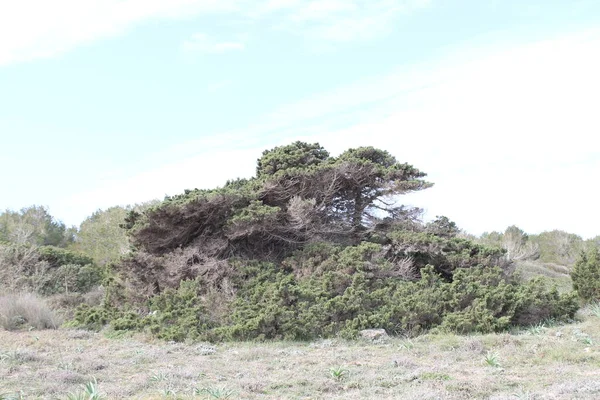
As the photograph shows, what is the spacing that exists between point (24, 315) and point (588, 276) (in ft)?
45.1

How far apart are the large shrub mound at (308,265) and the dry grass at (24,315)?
2.63 feet

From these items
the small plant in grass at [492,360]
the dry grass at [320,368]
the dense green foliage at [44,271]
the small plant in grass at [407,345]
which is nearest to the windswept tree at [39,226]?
the dense green foliage at [44,271]

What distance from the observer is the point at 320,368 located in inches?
313

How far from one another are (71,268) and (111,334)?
25.8 feet

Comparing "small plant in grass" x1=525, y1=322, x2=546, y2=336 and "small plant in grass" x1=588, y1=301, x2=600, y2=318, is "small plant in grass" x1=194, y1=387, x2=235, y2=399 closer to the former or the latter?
"small plant in grass" x1=525, y1=322, x2=546, y2=336

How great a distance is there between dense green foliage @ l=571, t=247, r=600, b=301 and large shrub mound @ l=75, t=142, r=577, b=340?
7.56ft

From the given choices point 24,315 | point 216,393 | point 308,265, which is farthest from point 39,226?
point 216,393

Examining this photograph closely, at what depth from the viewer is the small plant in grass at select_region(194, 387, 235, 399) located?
18.8 ft

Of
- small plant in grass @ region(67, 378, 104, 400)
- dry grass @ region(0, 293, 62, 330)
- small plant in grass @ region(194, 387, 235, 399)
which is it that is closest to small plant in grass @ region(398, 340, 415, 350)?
small plant in grass @ region(194, 387, 235, 399)

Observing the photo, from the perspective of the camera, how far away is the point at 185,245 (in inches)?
528

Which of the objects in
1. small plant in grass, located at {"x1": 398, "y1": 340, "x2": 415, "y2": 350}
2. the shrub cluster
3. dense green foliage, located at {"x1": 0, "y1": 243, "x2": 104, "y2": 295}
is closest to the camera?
small plant in grass, located at {"x1": 398, "y1": 340, "x2": 415, "y2": 350}

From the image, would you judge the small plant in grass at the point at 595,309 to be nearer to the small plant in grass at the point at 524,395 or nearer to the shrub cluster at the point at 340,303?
the shrub cluster at the point at 340,303

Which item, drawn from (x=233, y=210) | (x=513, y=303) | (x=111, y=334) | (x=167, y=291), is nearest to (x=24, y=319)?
(x=111, y=334)

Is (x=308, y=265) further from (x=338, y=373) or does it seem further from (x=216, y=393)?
(x=216, y=393)
